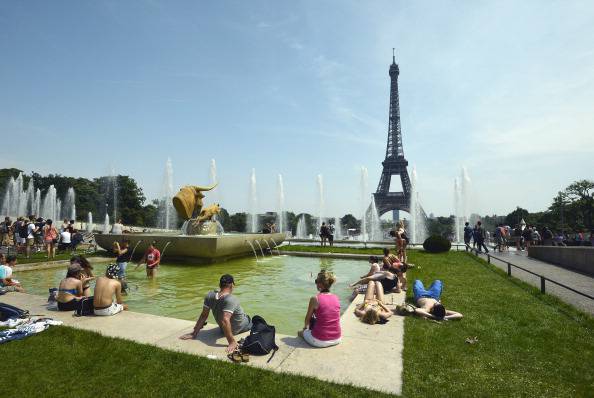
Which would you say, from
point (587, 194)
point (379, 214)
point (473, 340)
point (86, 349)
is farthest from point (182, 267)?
point (587, 194)

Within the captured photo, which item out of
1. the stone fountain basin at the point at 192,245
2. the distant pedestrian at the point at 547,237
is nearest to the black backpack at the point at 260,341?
the stone fountain basin at the point at 192,245

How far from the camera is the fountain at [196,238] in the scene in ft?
52.3

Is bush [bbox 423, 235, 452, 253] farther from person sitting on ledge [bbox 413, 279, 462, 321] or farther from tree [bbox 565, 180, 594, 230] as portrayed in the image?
tree [bbox 565, 180, 594, 230]

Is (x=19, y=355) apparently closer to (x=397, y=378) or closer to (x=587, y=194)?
(x=397, y=378)

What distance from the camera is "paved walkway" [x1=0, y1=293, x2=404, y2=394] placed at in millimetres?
4633

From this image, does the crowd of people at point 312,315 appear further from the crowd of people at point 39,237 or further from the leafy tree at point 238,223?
the leafy tree at point 238,223

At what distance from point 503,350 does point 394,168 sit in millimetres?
78466

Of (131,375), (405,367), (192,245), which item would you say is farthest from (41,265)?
(405,367)

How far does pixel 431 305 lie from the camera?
24.4 ft

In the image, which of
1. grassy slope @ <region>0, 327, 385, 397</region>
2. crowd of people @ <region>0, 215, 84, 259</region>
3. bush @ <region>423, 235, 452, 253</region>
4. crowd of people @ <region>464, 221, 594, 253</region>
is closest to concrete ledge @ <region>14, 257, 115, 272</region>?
crowd of people @ <region>0, 215, 84, 259</region>

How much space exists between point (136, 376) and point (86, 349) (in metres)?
1.44

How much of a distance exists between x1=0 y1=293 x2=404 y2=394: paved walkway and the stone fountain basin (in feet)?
27.3

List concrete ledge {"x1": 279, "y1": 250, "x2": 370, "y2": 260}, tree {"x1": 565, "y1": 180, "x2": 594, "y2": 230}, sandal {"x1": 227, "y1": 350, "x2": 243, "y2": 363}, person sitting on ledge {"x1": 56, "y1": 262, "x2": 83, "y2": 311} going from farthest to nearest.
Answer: tree {"x1": 565, "y1": 180, "x2": 594, "y2": 230}, concrete ledge {"x1": 279, "y1": 250, "x2": 370, "y2": 260}, person sitting on ledge {"x1": 56, "y1": 262, "x2": 83, "y2": 311}, sandal {"x1": 227, "y1": 350, "x2": 243, "y2": 363}

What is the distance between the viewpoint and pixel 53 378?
4480mm
